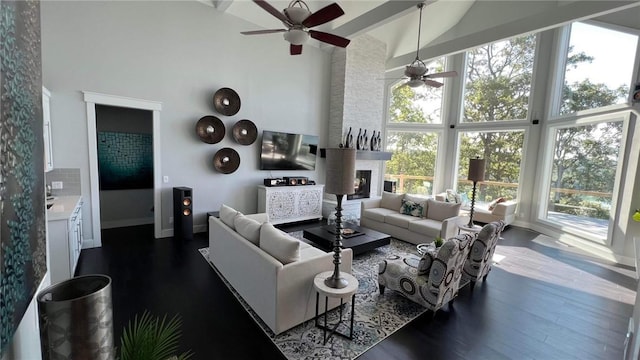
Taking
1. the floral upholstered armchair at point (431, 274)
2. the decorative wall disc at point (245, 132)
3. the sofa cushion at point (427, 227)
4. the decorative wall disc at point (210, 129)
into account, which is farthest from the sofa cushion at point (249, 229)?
the sofa cushion at point (427, 227)

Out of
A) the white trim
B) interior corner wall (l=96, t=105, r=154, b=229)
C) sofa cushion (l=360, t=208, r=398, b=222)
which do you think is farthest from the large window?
interior corner wall (l=96, t=105, r=154, b=229)

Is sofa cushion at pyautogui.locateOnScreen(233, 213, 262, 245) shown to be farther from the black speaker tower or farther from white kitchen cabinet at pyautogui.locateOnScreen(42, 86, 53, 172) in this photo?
white kitchen cabinet at pyautogui.locateOnScreen(42, 86, 53, 172)

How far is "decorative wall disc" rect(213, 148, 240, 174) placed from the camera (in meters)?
5.48

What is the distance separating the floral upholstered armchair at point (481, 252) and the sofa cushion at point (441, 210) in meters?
1.45

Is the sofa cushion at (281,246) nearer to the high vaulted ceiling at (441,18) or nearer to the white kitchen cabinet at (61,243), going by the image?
the white kitchen cabinet at (61,243)

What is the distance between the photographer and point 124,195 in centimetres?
571

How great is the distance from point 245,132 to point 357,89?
10.4 feet

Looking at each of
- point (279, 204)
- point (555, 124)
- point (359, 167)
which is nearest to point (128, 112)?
point (279, 204)

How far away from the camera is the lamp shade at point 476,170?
4445mm

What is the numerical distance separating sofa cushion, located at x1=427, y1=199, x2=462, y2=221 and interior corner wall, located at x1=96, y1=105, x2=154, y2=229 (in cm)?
590

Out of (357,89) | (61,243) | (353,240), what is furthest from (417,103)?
(61,243)

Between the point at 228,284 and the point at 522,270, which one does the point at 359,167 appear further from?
the point at 228,284

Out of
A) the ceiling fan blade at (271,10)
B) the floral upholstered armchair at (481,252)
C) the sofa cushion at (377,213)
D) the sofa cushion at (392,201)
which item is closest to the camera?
the ceiling fan blade at (271,10)

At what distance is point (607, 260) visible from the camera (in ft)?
15.6
